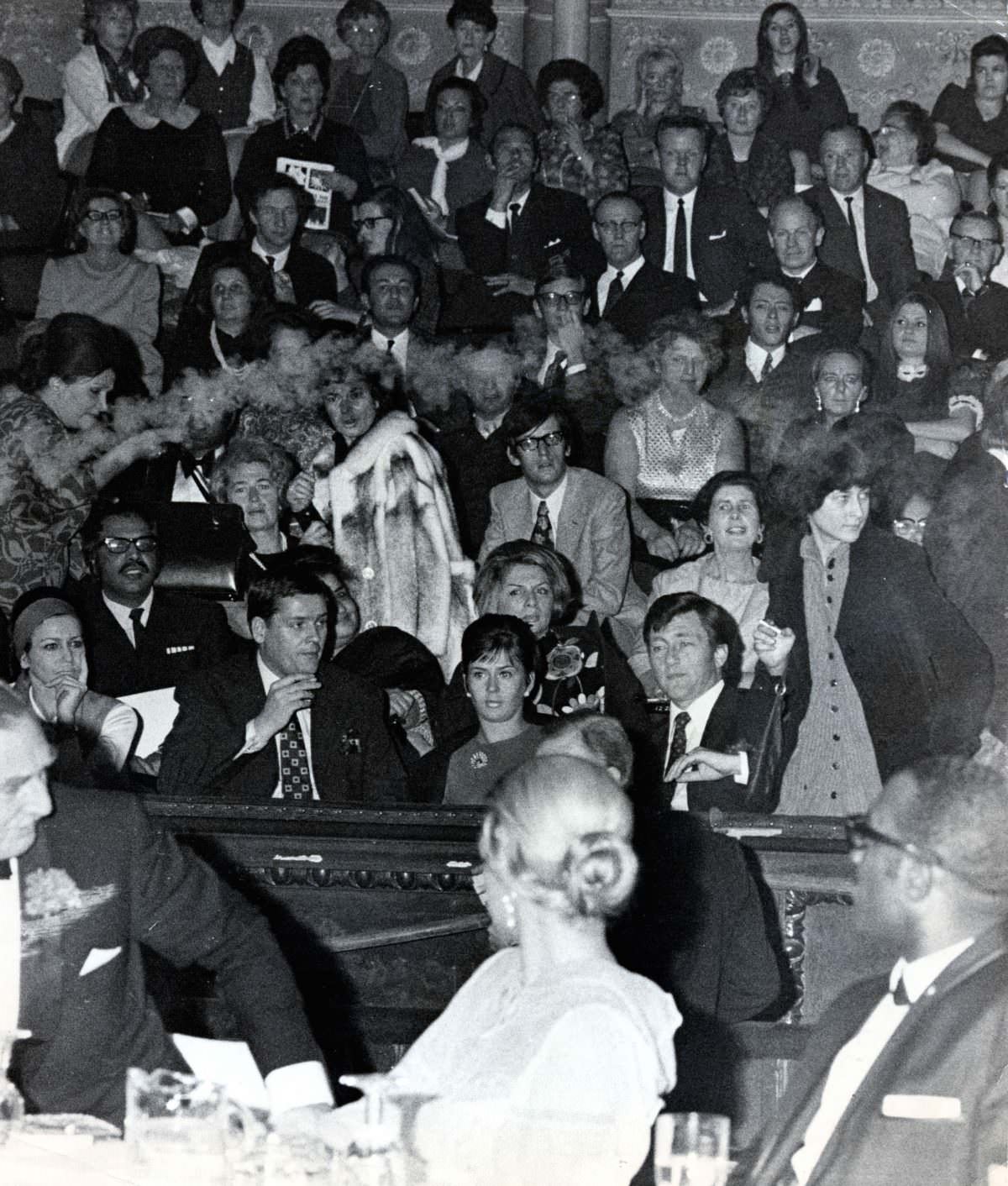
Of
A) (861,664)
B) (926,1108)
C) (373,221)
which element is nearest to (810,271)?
(373,221)

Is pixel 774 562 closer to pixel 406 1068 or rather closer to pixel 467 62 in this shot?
pixel 406 1068

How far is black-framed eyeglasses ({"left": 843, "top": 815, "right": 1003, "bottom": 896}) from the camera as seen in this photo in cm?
263

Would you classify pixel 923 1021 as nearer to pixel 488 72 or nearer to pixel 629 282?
pixel 629 282

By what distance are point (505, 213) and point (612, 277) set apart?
24.8 inches

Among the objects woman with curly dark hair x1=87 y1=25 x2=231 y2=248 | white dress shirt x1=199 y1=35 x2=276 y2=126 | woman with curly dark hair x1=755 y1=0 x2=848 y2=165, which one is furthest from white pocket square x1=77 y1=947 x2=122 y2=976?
white dress shirt x1=199 y1=35 x2=276 y2=126

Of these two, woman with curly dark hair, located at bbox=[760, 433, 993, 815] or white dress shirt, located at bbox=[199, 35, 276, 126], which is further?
white dress shirt, located at bbox=[199, 35, 276, 126]

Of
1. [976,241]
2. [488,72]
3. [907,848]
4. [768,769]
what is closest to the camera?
[907,848]

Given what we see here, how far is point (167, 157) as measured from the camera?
27.5 ft

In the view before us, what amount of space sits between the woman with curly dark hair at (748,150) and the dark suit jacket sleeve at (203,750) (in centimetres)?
363

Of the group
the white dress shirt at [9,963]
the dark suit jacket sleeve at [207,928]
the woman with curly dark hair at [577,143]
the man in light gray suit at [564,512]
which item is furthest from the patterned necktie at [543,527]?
the white dress shirt at [9,963]

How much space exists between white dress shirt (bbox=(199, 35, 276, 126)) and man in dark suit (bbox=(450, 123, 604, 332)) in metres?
1.39

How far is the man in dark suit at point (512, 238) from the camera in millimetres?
7781

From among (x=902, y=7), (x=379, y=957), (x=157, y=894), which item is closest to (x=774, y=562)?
(x=379, y=957)

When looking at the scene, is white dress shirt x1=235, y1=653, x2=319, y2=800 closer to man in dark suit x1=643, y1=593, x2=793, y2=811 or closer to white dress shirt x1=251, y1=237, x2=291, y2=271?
man in dark suit x1=643, y1=593, x2=793, y2=811
